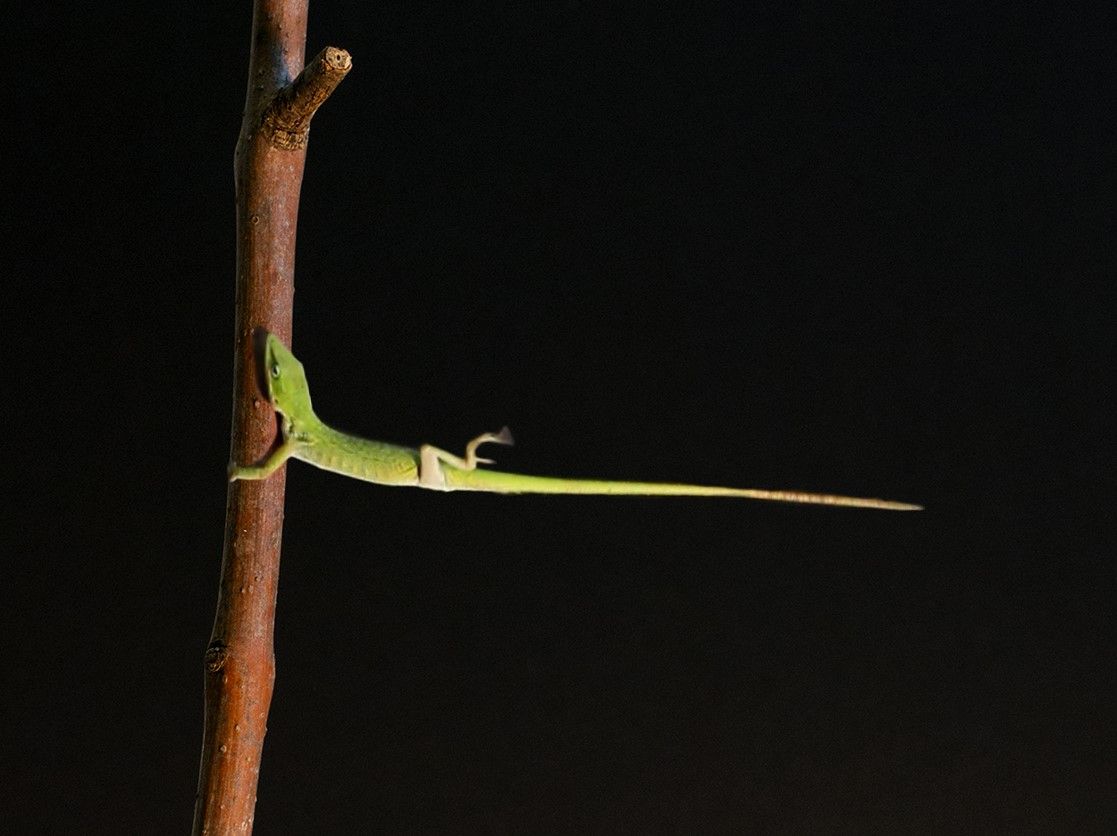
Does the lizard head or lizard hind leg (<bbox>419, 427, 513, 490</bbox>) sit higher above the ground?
the lizard head

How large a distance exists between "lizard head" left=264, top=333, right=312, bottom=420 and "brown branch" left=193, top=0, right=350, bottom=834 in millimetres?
10

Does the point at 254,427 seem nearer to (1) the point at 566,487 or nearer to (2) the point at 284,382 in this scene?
(2) the point at 284,382

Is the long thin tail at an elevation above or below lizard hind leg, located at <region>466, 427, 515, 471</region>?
below

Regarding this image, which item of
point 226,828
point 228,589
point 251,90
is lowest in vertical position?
point 226,828

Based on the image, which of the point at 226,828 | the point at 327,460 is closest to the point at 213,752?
the point at 226,828

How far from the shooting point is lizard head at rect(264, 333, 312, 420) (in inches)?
22.6

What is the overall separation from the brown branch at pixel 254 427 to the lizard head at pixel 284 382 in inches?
0.4

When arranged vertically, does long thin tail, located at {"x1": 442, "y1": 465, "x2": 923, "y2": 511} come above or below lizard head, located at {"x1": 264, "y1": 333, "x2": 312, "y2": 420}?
below

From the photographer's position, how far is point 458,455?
0.65 meters

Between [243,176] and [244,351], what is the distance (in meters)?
0.10

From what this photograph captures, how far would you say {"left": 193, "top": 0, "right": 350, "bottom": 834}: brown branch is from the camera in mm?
625

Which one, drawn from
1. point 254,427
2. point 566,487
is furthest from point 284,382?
point 566,487

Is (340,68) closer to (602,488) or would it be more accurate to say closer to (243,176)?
(243,176)

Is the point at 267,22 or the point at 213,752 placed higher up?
the point at 267,22
